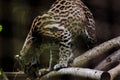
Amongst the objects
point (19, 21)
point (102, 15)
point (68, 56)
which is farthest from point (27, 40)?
point (102, 15)

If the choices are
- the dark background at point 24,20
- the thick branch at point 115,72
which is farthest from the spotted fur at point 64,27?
the thick branch at point 115,72

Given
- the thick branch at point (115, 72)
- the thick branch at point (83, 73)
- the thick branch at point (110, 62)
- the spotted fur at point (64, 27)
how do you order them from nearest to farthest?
the thick branch at point (83, 73)
the thick branch at point (115, 72)
the thick branch at point (110, 62)
the spotted fur at point (64, 27)

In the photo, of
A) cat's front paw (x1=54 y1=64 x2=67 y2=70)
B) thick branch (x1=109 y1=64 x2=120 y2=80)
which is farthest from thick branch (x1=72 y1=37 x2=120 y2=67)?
thick branch (x1=109 y1=64 x2=120 y2=80)

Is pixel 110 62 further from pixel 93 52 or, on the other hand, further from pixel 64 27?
pixel 64 27

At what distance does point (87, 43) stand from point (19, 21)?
40cm

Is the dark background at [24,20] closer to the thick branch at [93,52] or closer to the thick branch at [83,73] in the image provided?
the thick branch at [93,52]

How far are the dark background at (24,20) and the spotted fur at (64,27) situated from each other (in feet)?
0.13

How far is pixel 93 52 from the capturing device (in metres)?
2.15

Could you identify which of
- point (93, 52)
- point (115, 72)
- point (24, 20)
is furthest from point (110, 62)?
point (24, 20)

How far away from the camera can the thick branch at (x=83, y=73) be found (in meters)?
1.62

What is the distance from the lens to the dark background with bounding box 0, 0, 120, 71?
2.22 metres

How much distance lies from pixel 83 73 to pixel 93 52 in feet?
1.33

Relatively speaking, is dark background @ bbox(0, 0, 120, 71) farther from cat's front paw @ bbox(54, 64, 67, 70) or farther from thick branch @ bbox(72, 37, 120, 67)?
cat's front paw @ bbox(54, 64, 67, 70)

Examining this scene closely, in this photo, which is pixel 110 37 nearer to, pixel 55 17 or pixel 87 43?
pixel 87 43
